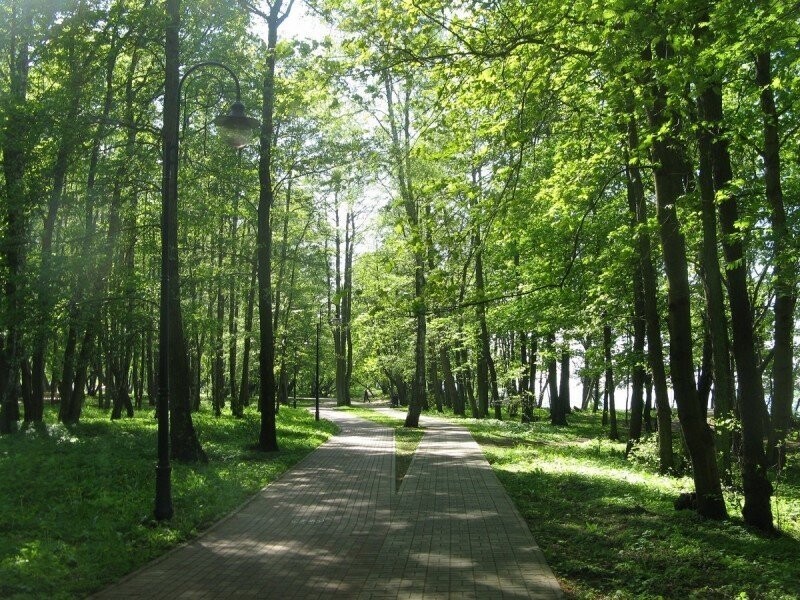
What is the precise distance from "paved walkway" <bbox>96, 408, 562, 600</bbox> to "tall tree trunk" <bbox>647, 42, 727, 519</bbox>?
2629 millimetres

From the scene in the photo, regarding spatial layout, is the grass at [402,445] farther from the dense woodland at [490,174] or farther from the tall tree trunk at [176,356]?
the tall tree trunk at [176,356]

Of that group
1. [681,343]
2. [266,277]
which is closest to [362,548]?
[681,343]

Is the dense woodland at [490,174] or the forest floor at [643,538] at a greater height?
the dense woodland at [490,174]

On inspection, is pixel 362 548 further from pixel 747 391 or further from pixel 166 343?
pixel 747 391

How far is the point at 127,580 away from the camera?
6.97 meters

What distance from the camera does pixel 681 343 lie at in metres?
9.65

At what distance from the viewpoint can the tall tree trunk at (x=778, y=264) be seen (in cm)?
932

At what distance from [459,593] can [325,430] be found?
20.7 meters

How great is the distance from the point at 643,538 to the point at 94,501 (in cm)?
772

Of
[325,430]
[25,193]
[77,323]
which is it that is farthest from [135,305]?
[325,430]

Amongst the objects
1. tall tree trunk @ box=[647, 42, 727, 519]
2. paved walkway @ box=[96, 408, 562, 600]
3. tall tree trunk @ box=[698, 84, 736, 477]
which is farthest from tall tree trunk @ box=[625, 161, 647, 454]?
tall tree trunk @ box=[647, 42, 727, 519]

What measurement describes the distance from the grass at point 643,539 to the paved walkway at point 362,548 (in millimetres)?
461

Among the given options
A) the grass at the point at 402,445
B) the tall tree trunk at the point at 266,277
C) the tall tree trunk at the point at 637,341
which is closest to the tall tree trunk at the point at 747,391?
the grass at the point at 402,445

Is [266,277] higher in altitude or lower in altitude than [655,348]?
higher
